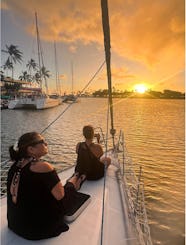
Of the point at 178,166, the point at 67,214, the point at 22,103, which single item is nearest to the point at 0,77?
the point at 22,103

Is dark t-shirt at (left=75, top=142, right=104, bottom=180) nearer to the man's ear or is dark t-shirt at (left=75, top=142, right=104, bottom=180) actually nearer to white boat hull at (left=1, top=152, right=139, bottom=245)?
white boat hull at (left=1, top=152, right=139, bottom=245)

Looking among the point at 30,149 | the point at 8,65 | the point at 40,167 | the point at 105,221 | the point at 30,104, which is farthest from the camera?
the point at 8,65

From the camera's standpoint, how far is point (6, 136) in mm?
15625

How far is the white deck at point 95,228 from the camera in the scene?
2.40 metres

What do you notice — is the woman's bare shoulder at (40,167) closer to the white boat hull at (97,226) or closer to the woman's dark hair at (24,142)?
the woman's dark hair at (24,142)

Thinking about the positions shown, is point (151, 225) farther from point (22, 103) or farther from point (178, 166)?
point (22, 103)

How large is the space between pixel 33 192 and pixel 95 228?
1.03 meters

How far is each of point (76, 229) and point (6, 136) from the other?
47.4ft

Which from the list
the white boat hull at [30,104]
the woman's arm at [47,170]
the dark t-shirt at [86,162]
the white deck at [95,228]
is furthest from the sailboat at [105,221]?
the white boat hull at [30,104]

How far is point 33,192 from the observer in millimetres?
2123

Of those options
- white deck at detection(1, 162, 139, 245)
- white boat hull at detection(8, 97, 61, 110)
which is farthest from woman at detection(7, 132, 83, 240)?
white boat hull at detection(8, 97, 61, 110)

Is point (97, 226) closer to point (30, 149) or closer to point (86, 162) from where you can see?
point (86, 162)

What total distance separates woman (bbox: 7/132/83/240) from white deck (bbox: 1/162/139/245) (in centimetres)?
13

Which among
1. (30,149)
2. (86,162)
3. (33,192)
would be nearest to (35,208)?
(33,192)
